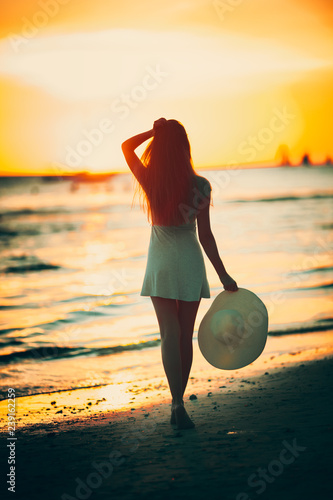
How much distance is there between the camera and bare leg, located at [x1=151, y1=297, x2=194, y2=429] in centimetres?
352

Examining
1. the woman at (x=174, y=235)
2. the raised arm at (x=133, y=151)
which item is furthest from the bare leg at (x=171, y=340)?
the raised arm at (x=133, y=151)

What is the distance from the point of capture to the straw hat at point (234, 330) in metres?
3.63

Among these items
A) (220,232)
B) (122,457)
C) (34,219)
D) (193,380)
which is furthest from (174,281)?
(34,219)

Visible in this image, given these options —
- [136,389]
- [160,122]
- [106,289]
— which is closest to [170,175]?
[160,122]

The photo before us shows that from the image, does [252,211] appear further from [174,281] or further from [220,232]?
[174,281]

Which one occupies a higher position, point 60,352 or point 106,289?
point 106,289

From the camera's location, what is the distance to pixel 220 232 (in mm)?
21562

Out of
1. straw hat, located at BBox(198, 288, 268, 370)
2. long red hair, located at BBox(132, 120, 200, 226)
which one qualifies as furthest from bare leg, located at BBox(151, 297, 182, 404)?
long red hair, located at BBox(132, 120, 200, 226)

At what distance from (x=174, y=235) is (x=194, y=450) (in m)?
1.31

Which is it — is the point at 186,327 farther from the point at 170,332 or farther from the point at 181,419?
the point at 181,419

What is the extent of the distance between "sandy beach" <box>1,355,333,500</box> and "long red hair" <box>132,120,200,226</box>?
55.1 inches

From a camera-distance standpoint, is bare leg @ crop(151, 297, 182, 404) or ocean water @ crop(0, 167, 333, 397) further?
ocean water @ crop(0, 167, 333, 397)

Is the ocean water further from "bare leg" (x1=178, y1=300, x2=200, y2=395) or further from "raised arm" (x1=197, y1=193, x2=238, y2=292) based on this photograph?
"bare leg" (x1=178, y1=300, x2=200, y2=395)

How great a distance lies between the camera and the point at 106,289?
10.5 meters
